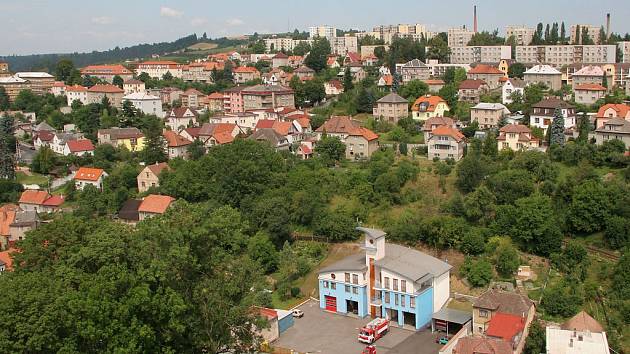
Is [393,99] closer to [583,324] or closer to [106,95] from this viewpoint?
[583,324]

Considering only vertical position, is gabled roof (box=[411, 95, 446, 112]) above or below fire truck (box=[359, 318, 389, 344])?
above

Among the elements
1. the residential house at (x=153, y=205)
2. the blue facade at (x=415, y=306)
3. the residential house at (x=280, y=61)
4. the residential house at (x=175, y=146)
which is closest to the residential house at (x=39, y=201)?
the residential house at (x=153, y=205)

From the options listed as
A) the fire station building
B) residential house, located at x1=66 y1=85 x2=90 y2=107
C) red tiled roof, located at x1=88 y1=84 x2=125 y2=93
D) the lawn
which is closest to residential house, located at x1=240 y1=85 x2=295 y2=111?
red tiled roof, located at x1=88 y1=84 x2=125 y2=93

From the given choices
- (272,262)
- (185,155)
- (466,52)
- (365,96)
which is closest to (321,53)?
(466,52)

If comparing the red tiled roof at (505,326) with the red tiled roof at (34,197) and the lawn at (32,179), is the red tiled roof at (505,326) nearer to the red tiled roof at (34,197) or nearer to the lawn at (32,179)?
the red tiled roof at (34,197)

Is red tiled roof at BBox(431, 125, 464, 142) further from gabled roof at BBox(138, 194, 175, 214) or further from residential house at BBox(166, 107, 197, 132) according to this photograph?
residential house at BBox(166, 107, 197, 132)

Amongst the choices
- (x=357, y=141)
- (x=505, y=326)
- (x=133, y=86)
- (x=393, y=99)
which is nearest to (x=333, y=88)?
(x=393, y=99)
